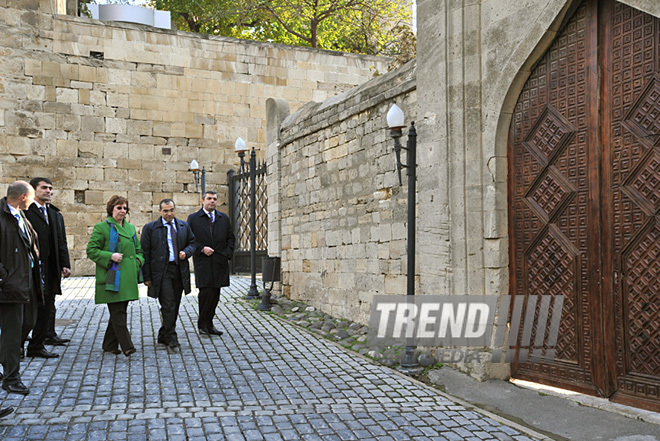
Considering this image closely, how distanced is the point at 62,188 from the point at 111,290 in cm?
989

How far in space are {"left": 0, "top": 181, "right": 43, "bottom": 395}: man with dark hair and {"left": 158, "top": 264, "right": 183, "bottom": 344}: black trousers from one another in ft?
6.71

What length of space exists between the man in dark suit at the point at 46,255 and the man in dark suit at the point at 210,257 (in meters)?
1.54

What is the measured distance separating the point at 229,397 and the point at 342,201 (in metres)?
4.46

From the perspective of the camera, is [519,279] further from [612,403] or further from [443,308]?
[612,403]

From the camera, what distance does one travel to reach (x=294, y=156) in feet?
36.2

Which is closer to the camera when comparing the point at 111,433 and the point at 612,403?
the point at 111,433

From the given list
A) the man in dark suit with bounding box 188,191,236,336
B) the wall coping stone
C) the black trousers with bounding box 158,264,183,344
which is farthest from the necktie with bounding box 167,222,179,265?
the wall coping stone

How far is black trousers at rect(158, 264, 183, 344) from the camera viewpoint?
23.1ft

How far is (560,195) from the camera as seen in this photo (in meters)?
5.33


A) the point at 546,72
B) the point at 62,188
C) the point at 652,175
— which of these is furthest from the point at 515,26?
the point at 62,188

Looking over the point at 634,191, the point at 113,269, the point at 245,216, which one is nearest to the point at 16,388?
the point at 113,269

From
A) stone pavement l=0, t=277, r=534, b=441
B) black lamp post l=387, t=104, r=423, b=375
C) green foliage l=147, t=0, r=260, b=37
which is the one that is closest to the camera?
stone pavement l=0, t=277, r=534, b=441

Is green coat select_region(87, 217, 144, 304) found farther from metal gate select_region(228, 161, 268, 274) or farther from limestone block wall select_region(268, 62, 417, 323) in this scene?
metal gate select_region(228, 161, 268, 274)

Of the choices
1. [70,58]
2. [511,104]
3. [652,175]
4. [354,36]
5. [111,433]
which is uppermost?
[354,36]
